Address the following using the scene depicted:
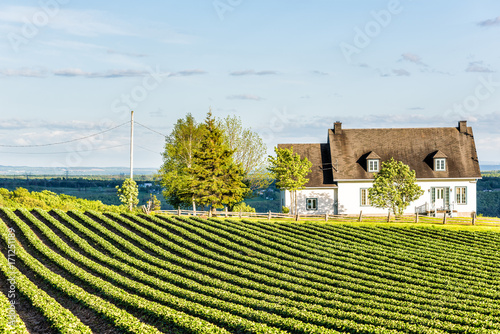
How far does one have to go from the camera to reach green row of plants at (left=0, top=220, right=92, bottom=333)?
1656cm

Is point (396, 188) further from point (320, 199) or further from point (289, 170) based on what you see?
point (289, 170)

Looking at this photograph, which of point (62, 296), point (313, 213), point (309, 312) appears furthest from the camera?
point (313, 213)

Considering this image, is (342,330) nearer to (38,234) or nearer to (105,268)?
(105,268)

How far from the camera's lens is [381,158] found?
170 feet

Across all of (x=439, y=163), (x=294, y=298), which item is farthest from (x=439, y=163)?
(x=294, y=298)

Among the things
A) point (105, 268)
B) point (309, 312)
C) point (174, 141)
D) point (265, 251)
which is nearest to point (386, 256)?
point (265, 251)

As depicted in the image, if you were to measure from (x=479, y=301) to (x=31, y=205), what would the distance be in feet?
149

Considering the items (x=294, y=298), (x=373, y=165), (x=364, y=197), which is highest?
(x=373, y=165)

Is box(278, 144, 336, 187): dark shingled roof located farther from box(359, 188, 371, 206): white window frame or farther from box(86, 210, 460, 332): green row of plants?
box(86, 210, 460, 332): green row of plants

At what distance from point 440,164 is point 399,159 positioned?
158 inches

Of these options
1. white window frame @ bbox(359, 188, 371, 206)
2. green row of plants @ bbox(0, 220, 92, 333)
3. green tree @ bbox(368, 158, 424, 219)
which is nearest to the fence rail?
green tree @ bbox(368, 158, 424, 219)

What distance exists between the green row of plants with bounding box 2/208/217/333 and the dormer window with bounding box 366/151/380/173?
3238 centimetres

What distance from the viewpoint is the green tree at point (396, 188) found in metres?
46.3

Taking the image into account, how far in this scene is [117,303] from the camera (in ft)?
67.9
